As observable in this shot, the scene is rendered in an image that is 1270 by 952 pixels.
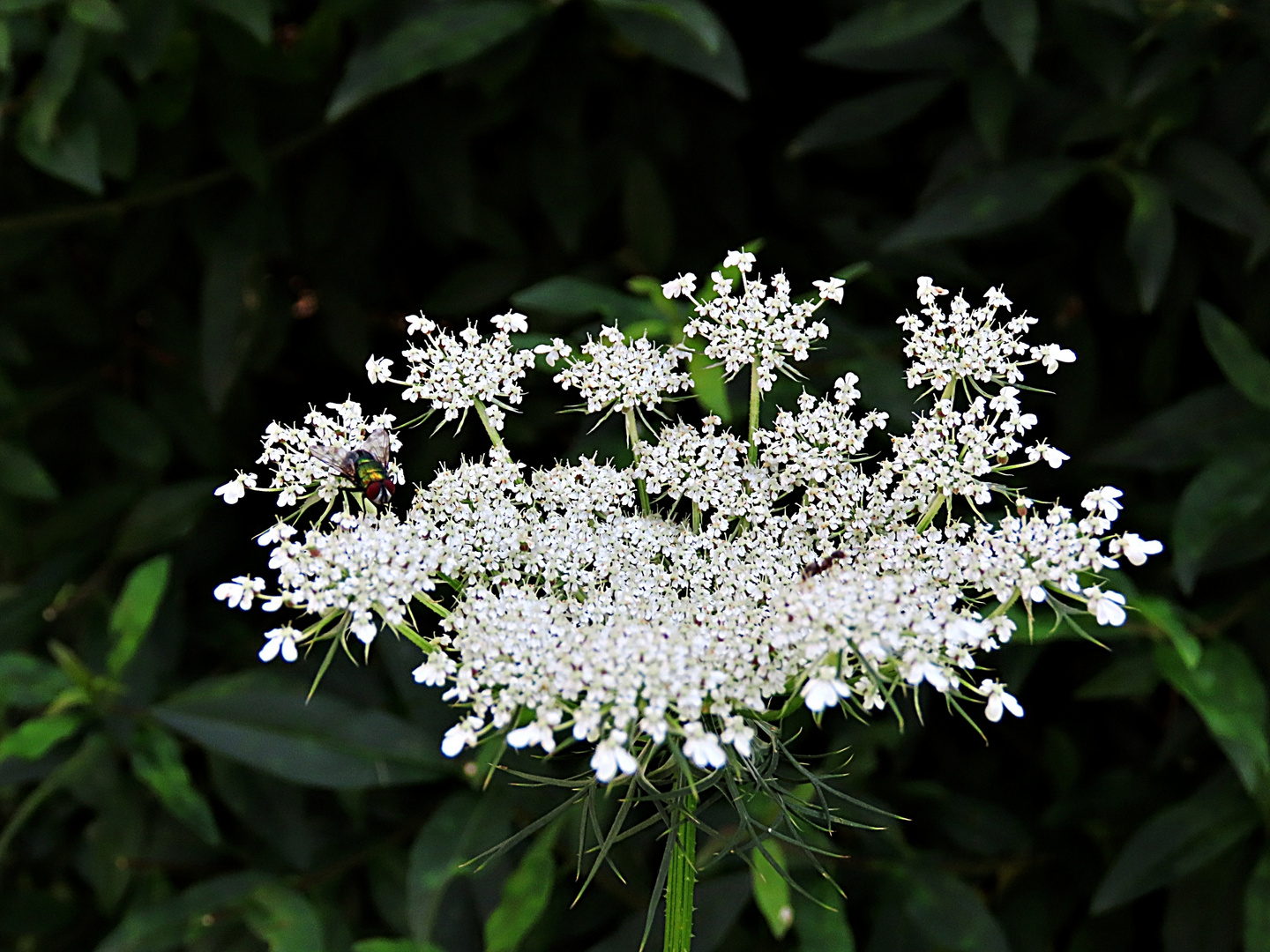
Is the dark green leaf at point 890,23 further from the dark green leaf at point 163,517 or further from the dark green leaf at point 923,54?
the dark green leaf at point 163,517

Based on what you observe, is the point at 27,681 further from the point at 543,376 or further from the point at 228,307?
the point at 543,376

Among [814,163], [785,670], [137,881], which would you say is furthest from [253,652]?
[785,670]

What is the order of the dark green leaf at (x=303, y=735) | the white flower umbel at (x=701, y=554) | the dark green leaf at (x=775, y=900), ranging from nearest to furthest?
1. the white flower umbel at (x=701, y=554)
2. the dark green leaf at (x=775, y=900)
3. the dark green leaf at (x=303, y=735)

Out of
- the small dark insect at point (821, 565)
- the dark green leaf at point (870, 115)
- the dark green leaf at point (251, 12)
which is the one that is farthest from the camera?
the dark green leaf at point (870, 115)

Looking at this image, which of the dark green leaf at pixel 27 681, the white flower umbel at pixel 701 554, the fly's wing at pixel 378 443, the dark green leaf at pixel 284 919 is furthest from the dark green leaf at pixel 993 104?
the dark green leaf at pixel 27 681

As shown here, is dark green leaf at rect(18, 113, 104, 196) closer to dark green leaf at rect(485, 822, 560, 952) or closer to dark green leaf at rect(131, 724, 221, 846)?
dark green leaf at rect(131, 724, 221, 846)

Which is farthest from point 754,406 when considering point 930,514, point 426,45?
point 426,45

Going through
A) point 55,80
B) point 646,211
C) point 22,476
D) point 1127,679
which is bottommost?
point 1127,679

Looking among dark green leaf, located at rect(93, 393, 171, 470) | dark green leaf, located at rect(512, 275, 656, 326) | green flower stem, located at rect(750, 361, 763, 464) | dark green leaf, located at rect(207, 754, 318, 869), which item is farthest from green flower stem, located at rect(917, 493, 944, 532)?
dark green leaf, located at rect(93, 393, 171, 470)
